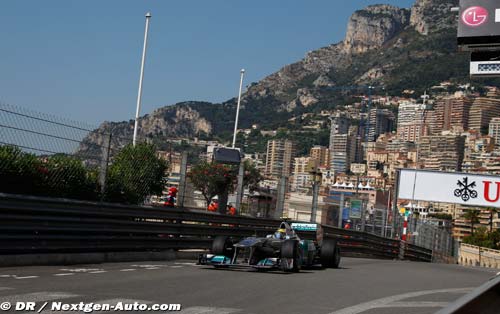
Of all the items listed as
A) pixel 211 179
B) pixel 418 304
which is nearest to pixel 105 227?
pixel 211 179

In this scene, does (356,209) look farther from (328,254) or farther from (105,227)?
(105,227)

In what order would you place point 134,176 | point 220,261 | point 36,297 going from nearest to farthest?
point 36,297, point 220,261, point 134,176

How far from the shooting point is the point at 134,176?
51.8 feet

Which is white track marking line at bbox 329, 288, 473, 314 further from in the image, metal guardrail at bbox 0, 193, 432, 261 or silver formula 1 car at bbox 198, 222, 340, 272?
metal guardrail at bbox 0, 193, 432, 261

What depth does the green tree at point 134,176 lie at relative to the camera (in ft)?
50.9

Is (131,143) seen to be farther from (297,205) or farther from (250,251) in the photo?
(297,205)

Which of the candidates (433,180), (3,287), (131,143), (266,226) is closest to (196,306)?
(3,287)

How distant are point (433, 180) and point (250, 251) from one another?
24700mm

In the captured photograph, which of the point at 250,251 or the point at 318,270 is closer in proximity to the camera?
the point at 250,251

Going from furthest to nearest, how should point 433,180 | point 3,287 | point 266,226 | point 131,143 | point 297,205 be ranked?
1. point 433,180
2. point 297,205
3. point 266,226
4. point 131,143
5. point 3,287

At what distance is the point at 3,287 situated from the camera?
9.36 meters

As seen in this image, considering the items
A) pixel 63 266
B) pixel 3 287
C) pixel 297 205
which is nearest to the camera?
pixel 3 287

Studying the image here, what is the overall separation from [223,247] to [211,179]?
11.6 ft

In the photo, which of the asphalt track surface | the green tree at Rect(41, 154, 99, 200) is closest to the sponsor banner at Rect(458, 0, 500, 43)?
the asphalt track surface
